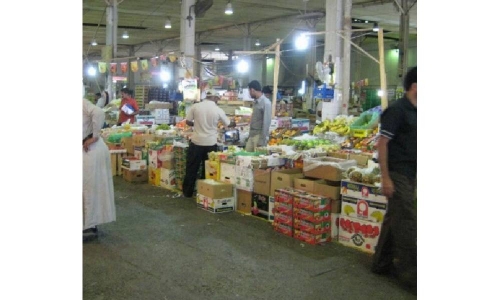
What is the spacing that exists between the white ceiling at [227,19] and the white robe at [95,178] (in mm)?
8982

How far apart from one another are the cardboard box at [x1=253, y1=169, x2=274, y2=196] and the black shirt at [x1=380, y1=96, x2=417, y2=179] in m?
2.60

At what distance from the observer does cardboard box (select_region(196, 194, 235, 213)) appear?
22.8 ft

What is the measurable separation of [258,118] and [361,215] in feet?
10.5

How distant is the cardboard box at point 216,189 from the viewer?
273 inches

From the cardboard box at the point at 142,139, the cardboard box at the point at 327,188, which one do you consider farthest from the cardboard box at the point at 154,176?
the cardboard box at the point at 327,188

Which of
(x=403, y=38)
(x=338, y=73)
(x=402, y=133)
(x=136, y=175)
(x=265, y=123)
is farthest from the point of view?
(x=403, y=38)

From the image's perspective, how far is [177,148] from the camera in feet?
27.7

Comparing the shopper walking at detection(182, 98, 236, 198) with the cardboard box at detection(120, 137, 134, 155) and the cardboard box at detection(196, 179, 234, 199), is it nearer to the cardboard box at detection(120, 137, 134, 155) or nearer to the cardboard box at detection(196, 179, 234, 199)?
the cardboard box at detection(196, 179, 234, 199)

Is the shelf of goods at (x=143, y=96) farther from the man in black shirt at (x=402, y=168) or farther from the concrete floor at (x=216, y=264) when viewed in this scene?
the man in black shirt at (x=402, y=168)

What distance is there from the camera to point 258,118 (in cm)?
812

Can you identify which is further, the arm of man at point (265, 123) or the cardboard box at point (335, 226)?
the arm of man at point (265, 123)

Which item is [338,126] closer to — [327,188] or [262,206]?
[262,206]

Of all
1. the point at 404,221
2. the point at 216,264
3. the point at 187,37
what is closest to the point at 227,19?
the point at 187,37
